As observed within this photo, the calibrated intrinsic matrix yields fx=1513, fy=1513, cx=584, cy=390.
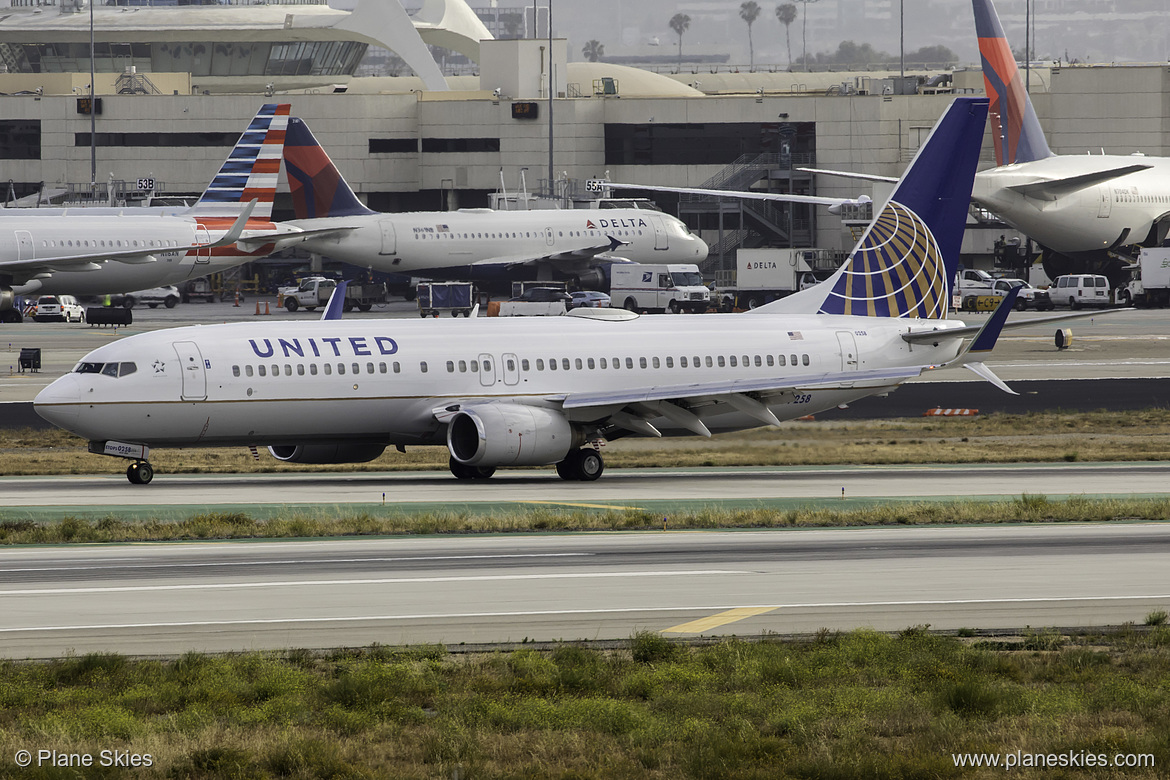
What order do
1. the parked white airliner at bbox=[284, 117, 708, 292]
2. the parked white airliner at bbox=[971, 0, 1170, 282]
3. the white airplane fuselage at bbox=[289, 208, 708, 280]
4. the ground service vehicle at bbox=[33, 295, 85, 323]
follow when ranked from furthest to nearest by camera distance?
the white airplane fuselage at bbox=[289, 208, 708, 280] < the parked white airliner at bbox=[284, 117, 708, 292] < the parked white airliner at bbox=[971, 0, 1170, 282] < the ground service vehicle at bbox=[33, 295, 85, 323]

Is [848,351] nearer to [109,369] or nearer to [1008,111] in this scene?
[109,369]

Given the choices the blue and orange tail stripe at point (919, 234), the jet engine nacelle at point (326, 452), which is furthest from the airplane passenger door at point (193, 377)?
the blue and orange tail stripe at point (919, 234)

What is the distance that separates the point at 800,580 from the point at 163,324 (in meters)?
70.0

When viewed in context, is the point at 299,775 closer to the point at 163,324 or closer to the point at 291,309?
the point at 163,324

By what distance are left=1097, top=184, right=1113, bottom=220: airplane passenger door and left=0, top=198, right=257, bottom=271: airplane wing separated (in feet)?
190

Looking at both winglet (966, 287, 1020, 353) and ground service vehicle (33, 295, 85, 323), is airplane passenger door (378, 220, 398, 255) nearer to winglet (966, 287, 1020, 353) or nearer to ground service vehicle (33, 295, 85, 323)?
ground service vehicle (33, 295, 85, 323)

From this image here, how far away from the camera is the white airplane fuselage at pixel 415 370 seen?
3469 cm

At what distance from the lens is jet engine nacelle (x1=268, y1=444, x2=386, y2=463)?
37.2 metres

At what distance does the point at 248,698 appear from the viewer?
48.9ft

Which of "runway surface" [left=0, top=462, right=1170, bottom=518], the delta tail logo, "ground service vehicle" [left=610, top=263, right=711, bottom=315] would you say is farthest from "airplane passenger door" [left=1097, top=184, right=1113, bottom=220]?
"runway surface" [left=0, top=462, right=1170, bottom=518]

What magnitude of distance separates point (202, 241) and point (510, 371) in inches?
1887

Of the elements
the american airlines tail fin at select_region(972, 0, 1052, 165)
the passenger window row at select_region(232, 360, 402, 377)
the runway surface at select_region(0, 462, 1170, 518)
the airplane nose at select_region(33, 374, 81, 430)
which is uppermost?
the american airlines tail fin at select_region(972, 0, 1052, 165)

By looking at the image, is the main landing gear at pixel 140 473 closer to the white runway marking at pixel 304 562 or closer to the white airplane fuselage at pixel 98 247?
the white runway marking at pixel 304 562

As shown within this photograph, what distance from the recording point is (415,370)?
36.8m
